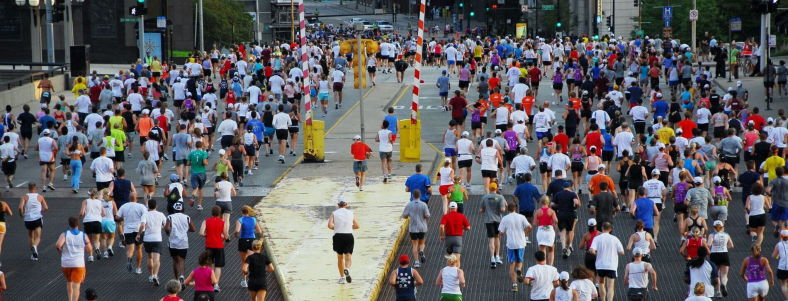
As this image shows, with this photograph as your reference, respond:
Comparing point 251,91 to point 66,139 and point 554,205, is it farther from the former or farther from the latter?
point 554,205

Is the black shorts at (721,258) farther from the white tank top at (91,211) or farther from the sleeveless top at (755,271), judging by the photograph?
the white tank top at (91,211)

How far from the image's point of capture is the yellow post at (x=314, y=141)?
27734 millimetres

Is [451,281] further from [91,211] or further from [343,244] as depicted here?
[91,211]

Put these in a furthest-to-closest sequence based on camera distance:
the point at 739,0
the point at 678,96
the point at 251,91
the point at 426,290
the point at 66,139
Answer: the point at 739,0
the point at 678,96
the point at 251,91
the point at 66,139
the point at 426,290

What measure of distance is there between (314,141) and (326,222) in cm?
728

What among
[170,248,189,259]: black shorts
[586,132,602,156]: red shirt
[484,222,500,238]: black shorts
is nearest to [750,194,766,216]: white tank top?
[484,222,500,238]: black shorts

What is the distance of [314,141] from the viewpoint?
2795 cm

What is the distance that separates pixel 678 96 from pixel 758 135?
1476 centimetres

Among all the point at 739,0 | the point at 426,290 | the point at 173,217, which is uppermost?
the point at 739,0

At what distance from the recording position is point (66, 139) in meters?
26.4

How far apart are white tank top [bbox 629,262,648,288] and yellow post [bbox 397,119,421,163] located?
12879 mm

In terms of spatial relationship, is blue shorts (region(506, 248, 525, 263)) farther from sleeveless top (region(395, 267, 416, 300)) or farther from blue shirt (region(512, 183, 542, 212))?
sleeveless top (region(395, 267, 416, 300))

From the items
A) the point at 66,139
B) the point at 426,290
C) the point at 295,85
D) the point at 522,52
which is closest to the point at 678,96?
the point at 522,52

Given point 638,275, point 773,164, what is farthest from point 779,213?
point 638,275
